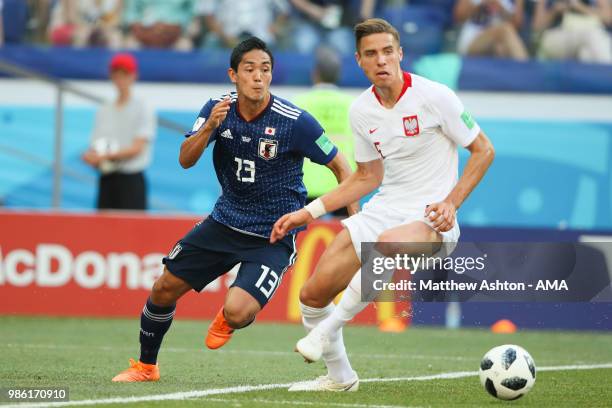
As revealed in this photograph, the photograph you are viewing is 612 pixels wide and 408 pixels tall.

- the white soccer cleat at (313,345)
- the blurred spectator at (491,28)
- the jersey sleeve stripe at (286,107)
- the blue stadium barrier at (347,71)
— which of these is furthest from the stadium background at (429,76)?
the white soccer cleat at (313,345)

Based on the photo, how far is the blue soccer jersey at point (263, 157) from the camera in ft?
24.6

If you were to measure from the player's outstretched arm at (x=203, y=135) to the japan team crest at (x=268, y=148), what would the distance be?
319 millimetres

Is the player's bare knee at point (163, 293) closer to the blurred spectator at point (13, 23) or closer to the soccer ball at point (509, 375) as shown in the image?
the soccer ball at point (509, 375)

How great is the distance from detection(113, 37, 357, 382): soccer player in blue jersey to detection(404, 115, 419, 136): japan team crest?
1.80ft

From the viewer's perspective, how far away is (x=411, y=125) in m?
7.18

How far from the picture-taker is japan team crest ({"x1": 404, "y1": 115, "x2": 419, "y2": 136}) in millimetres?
7175

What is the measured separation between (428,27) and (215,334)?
8.79 meters

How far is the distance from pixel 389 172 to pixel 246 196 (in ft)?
2.91

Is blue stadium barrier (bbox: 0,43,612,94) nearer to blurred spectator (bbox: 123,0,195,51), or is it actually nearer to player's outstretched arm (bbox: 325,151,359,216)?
blurred spectator (bbox: 123,0,195,51)

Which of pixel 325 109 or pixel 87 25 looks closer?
pixel 325 109

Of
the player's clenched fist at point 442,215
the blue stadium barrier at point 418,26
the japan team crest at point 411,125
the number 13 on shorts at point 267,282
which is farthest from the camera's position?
the blue stadium barrier at point 418,26

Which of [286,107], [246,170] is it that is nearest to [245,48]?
[286,107]

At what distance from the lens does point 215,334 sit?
741cm

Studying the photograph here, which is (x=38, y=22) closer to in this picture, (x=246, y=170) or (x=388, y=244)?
(x=246, y=170)
